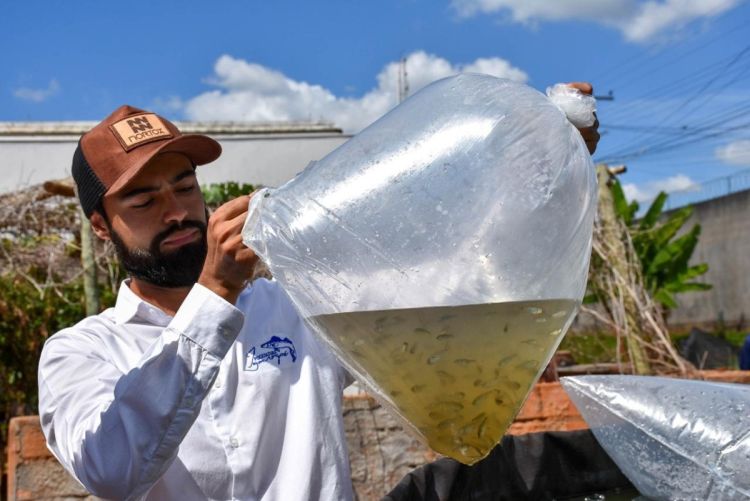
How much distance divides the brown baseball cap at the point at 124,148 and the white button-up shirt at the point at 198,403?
0.83 feet

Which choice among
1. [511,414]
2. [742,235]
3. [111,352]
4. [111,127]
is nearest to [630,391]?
[511,414]

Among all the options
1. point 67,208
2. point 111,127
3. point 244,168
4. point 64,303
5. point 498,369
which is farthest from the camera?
point 244,168

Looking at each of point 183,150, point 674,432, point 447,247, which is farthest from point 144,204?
point 674,432

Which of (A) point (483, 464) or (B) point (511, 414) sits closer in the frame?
(B) point (511, 414)

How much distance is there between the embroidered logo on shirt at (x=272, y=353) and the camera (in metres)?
1.71

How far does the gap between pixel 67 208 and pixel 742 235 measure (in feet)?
49.1

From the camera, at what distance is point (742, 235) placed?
663 inches

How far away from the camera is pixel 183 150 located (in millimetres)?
1753

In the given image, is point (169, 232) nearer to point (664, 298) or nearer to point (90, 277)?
point (90, 277)

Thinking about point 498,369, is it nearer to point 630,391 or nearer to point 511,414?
point 511,414

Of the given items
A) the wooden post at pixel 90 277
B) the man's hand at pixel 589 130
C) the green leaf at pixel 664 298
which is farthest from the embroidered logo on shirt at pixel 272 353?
the green leaf at pixel 664 298

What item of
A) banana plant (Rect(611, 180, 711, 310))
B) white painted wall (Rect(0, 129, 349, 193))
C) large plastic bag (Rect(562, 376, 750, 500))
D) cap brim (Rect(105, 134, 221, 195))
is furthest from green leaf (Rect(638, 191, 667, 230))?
cap brim (Rect(105, 134, 221, 195))

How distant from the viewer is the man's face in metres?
1.72

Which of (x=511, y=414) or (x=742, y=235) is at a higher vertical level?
(x=742, y=235)
